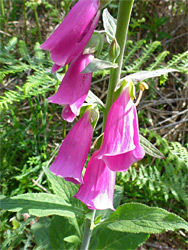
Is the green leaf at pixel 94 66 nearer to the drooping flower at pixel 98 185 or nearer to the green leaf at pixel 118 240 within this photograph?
the drooping flower at pixel 98 185

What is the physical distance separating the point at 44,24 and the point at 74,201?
1838 millimetres

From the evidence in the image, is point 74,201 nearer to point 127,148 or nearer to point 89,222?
point 89,222

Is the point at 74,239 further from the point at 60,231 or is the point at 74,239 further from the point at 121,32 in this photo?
the point at 121,32

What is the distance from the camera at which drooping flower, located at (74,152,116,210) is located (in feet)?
2.70

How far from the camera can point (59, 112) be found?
6.67 feet

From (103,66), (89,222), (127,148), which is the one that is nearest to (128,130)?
(127,148)

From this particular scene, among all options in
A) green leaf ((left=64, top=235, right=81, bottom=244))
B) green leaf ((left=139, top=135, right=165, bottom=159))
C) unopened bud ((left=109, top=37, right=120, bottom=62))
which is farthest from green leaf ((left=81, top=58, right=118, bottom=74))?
green leaf ((left=64, top=235, right=81, bottom=244))

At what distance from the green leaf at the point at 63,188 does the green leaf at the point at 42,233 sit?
0.27m

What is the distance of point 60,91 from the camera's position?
755 millimetres

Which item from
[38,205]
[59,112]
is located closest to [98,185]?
[38,205]

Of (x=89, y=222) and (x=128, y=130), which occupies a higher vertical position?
(x=128, y=130)

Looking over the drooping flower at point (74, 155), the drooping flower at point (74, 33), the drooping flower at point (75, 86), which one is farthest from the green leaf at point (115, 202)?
the drooping flower at point (74, 33)

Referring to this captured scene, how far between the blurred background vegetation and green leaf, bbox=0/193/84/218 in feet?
0.66

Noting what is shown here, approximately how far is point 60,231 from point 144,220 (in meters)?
0.49
